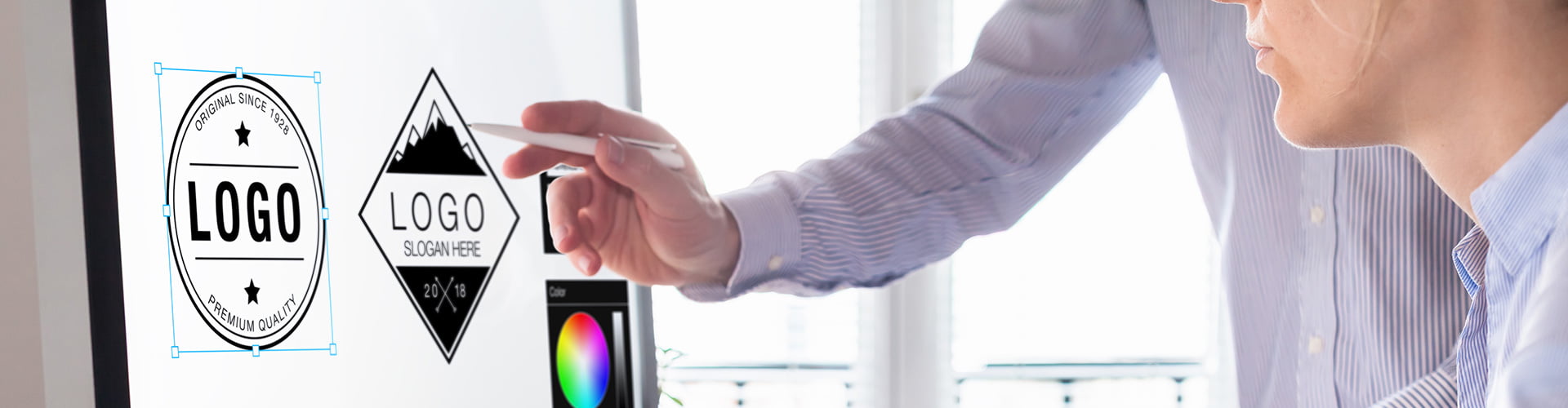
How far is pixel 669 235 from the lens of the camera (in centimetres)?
87

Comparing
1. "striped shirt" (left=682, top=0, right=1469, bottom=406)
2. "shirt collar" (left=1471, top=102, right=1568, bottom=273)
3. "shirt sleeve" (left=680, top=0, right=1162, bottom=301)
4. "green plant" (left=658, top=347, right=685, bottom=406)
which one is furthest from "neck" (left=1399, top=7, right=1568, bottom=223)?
"green plant" (left=658, top=347, right=685, bottom=406)

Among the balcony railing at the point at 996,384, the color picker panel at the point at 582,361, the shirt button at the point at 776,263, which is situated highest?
the shirt button at the point at 776,263

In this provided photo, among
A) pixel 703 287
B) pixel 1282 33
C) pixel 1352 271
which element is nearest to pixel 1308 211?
pixel 1352 271

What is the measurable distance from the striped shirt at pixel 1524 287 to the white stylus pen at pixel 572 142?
1.78ft

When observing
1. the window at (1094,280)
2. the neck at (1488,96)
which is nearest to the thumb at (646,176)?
the neck at (1488,96)

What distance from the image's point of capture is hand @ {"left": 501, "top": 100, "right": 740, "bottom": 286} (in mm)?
806

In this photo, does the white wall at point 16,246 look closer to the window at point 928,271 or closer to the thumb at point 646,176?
the thumb at point 646,176

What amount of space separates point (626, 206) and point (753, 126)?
198 cm

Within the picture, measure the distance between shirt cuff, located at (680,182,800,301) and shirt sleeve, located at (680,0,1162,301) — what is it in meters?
0.02

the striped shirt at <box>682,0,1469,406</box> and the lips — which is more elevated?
the lips

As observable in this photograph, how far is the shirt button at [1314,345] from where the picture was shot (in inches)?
37.3

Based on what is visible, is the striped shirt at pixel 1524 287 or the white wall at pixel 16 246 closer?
the striped shirt at pixel 1524 287

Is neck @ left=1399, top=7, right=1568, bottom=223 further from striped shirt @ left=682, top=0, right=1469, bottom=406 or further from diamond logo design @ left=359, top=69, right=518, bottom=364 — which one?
diamond logo design @ left=359, top=69, right=518, bottom=364

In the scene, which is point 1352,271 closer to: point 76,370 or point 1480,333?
point 1480,333
